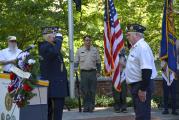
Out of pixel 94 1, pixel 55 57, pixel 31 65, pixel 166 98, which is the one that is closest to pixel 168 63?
pixel 166 98

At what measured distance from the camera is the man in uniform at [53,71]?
8039 millimetres

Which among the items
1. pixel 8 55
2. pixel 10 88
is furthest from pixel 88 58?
pixel 10 88

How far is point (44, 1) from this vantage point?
50.5ft

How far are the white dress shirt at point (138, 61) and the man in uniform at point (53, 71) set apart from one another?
1437 mm

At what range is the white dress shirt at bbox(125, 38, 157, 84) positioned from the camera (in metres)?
7.03

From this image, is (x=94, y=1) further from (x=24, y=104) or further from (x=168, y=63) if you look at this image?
(x=24, y=104)

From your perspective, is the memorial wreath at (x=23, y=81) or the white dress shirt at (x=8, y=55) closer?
the memorial wreath at (x=23, y=81)

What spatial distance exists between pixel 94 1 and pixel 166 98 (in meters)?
7.18

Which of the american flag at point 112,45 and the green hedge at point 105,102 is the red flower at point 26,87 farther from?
the green hedge at point 105,102

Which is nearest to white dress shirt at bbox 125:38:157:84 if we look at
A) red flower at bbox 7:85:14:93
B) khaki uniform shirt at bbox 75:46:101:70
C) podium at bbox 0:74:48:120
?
podium at bbox 0:74:48:120

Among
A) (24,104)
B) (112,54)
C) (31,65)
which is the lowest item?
(24,104)

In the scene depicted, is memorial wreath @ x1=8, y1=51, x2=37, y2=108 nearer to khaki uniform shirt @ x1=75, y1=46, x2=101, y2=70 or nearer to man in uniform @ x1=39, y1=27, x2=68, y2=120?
man in uniform @ x1=39, y1=27, x2=68, y2=120

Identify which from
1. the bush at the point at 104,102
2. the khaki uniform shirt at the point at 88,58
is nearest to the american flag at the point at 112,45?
the khaki uniform shirt at the point at 88,58

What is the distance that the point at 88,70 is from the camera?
12.2 meters
